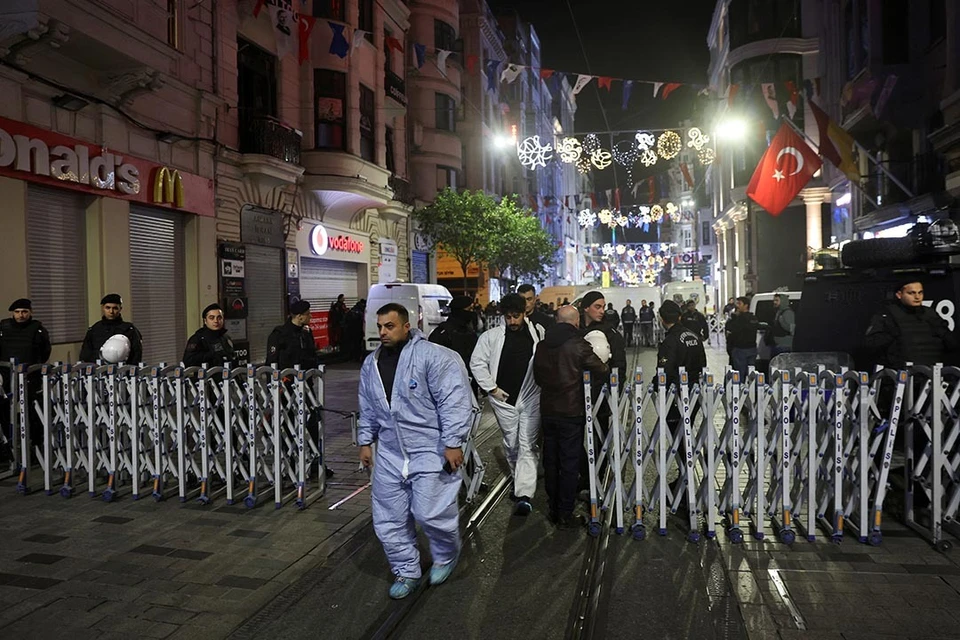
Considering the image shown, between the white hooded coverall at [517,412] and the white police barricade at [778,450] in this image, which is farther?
the white hooded coverall at [517,412]

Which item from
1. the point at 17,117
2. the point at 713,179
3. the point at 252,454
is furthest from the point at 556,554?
the point at 713,179

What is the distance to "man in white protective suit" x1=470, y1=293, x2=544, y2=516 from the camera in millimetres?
6363

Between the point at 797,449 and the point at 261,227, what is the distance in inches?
610

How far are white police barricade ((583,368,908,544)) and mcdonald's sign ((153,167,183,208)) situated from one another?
11.6 m

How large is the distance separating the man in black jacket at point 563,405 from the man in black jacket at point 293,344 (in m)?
2.65

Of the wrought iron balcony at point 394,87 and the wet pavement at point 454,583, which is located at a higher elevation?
the wrought iron balcony at point 394,87

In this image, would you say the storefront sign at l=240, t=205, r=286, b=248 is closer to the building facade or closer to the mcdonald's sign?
the building facade

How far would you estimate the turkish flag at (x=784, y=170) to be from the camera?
16.2 metres

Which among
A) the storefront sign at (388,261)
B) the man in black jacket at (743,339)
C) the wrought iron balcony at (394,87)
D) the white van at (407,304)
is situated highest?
the wrought iron balcony at (394,87)

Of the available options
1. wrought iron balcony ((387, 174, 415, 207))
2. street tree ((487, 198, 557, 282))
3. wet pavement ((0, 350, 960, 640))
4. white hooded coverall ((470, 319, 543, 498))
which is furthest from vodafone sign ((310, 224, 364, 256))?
white hooded coverall ((470, 319, 543, 498))

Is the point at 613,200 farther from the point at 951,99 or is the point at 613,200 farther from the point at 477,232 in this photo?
the point at 951,99

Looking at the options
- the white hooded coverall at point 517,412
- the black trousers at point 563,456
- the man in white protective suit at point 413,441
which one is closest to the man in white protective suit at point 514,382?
the white hooded coverall at point 517,412

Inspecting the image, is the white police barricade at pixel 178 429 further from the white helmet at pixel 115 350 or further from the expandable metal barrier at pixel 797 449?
the expandable metal barrier at pixel 797 449

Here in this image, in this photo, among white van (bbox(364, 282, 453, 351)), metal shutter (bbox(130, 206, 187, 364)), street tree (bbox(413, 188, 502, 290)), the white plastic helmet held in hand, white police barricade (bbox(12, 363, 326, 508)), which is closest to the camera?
the white plastic helmet held in hand
